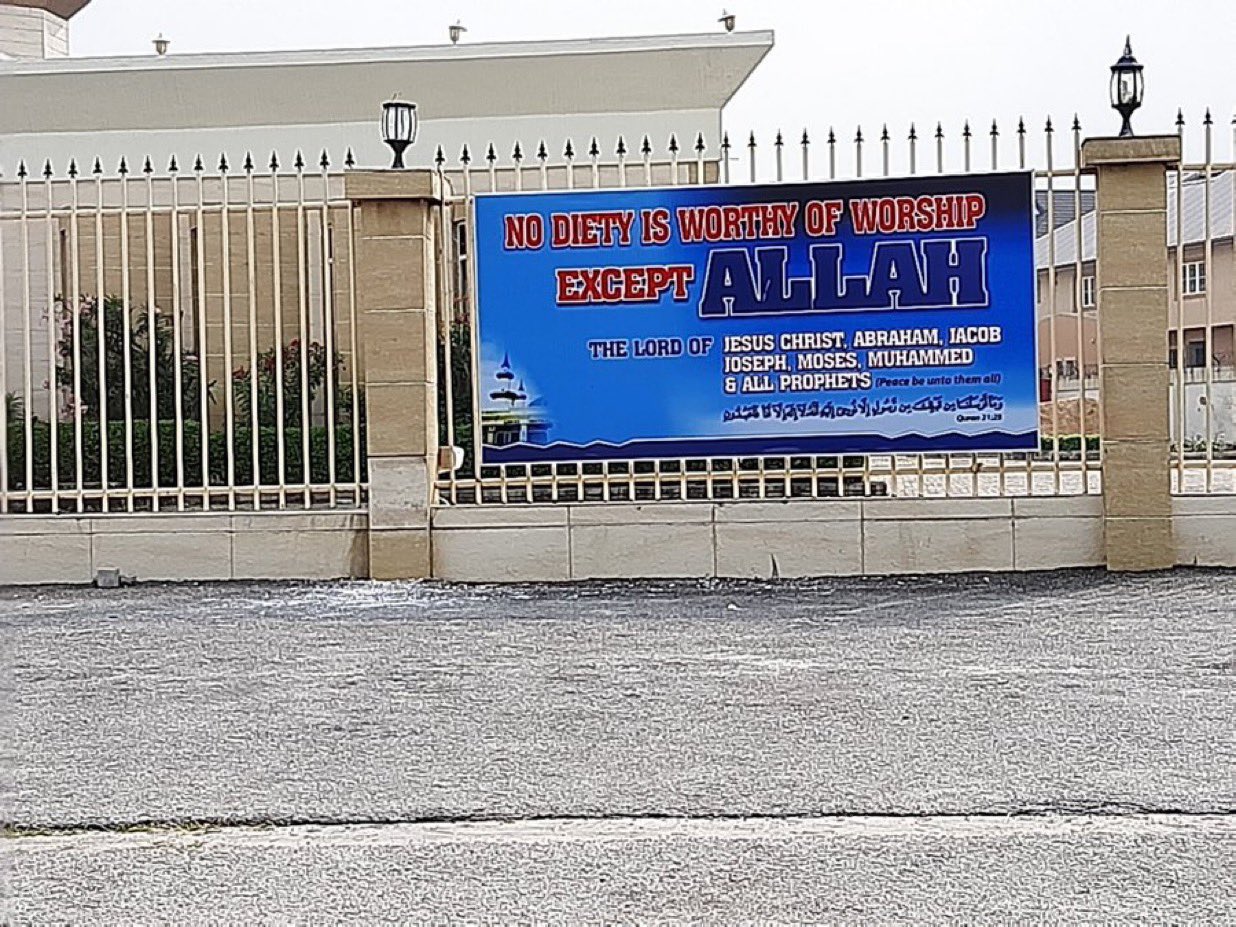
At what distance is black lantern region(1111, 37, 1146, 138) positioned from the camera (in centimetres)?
1049

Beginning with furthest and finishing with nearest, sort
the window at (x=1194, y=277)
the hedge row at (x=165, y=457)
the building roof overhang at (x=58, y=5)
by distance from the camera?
the window at (x=1194, y=277) < the building roof overhang at (x=58, y=5) < the hedge row at (x=165, y=457)

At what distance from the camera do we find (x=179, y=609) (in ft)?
32.8

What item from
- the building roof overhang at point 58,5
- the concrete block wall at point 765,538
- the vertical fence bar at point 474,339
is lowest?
the concrete block wall at point 765,538

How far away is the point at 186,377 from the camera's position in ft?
45.2

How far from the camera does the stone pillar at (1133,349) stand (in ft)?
34.4

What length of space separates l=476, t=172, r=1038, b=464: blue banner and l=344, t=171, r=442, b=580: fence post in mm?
356

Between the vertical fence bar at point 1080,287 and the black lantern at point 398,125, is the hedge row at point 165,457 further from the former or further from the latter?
the vertical fence bar at point 1080,287

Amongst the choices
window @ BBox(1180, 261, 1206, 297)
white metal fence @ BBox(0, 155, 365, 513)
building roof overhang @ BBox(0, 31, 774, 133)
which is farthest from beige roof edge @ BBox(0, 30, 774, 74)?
window @ BBox(1180, 261, 1206, 297)

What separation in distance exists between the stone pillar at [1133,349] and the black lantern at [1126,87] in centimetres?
19

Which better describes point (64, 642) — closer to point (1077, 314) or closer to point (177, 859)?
point (177, 859)

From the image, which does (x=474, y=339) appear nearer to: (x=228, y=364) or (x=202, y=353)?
(x=228, y=364)

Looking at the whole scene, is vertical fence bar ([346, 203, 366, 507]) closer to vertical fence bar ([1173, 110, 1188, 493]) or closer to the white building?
vertical fence bar ([1173, 110, 1188, 493])

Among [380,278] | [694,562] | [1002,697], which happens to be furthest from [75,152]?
[1002,697]

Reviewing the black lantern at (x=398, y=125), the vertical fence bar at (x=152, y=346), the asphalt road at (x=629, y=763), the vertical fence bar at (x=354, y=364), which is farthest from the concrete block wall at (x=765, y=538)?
the black lantern at (x=398, y=125)
